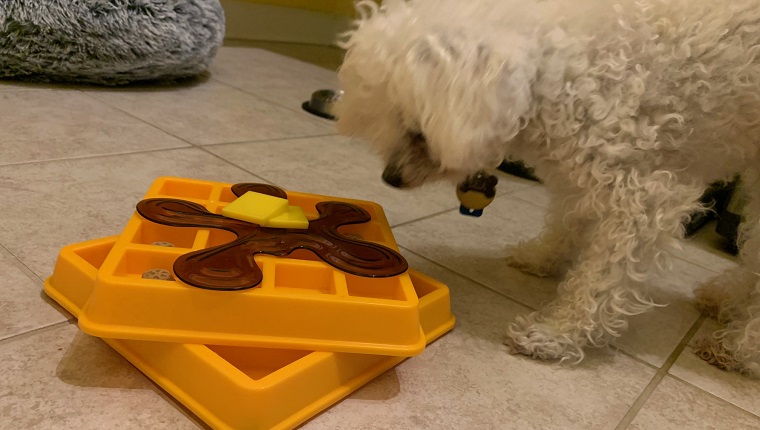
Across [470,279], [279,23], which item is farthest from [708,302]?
[279,23]

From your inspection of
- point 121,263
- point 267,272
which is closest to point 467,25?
point 267,272

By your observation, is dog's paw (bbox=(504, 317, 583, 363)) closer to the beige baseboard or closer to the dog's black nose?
the dog's black nose

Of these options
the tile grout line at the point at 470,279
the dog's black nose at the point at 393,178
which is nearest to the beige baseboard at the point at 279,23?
the tile grout line at the point at 470,279

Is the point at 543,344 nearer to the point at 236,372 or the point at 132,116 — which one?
the point at 236,372

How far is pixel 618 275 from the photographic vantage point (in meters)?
0.89

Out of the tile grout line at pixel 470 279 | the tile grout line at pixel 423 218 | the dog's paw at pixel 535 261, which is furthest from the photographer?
the tile grout line at pixel 423 218

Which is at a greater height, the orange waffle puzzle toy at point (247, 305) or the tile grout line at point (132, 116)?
the orange waffle puzzle toy at point (247, 305)

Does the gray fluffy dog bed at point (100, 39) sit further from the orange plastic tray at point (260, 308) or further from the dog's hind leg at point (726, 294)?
the dog's hind leg at point (726, 294)

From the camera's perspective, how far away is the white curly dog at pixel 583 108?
0.78 meters

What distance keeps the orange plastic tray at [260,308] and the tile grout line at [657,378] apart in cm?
30

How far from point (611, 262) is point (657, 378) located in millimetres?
193

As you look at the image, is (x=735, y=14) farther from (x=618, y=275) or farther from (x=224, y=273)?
(x=224, y=273)

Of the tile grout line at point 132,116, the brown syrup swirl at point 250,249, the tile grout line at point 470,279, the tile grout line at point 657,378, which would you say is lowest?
the tile grout line at point 132,116

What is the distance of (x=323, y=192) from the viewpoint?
1388 mm
